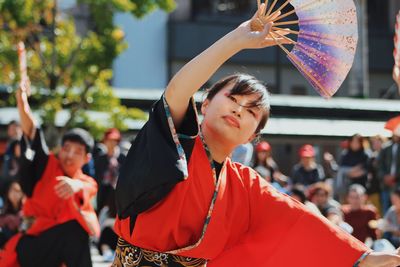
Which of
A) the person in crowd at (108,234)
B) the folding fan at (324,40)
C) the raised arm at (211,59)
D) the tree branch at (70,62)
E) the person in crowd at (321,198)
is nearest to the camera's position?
the raised arm at (211,59)

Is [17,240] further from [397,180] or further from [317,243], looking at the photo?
[397,180]

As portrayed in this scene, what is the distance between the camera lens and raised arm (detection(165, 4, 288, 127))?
2.65 meters

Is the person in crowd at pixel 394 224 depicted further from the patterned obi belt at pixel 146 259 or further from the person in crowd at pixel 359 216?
the patterned obi belt at pixel 146 259

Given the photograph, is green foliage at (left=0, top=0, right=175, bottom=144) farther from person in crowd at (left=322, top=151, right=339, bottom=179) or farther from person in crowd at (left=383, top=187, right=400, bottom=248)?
person in crowd at (left=383, top=187, right=400, bottom=248)

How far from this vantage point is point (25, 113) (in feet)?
15.8

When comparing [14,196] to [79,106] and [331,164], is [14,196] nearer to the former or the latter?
[79,106]

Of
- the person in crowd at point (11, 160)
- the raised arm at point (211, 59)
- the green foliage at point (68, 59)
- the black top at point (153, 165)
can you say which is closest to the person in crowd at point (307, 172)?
the green foliage at point (68, 59)

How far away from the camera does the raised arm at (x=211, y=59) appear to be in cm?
265

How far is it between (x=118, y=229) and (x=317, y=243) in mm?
818

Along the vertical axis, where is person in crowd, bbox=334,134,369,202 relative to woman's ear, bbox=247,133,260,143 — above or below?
below

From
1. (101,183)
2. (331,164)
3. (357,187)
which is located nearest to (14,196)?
(101,183)

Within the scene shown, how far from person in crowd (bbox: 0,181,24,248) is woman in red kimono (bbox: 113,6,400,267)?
3981mm

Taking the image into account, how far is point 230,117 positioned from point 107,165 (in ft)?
18.0

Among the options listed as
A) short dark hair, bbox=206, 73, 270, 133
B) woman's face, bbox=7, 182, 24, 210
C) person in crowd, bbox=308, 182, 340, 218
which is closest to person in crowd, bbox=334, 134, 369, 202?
person in crowd, bbox=308, 182, 340, 218
